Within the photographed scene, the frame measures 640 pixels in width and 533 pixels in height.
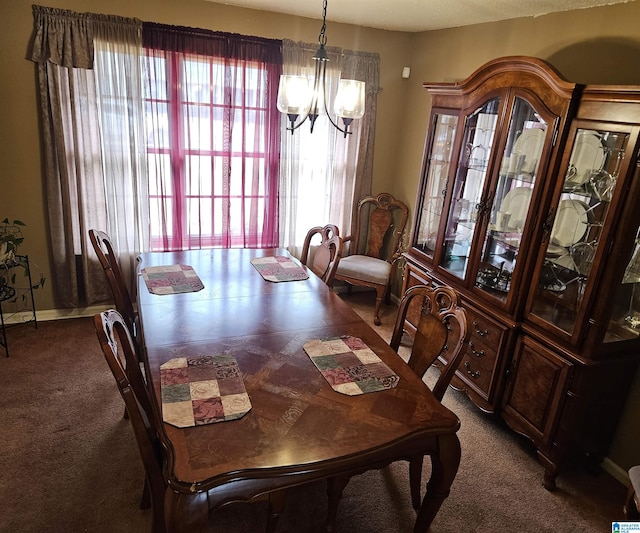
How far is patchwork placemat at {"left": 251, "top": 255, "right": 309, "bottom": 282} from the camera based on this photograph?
2730 millimetres

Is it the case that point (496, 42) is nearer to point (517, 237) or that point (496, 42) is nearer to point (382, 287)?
point (517, 237)

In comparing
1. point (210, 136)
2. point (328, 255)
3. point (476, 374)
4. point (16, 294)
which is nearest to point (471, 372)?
point (476, 374)

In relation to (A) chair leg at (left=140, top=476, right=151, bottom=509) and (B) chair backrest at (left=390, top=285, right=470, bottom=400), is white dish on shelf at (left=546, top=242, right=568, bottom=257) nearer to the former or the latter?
(B) chair backrest at (left=390, top=285, right=470, bottom=400)

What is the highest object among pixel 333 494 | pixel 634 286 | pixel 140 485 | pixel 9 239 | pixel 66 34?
pixel 66 34

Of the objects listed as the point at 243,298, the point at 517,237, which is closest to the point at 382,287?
the point at 517,237

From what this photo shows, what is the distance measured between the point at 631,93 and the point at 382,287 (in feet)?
7.69

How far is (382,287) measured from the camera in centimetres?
388

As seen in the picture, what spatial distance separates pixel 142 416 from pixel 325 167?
9.66 feet

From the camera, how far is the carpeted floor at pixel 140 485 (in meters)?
1.95

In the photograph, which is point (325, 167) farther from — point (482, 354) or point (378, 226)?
point (482, 354)

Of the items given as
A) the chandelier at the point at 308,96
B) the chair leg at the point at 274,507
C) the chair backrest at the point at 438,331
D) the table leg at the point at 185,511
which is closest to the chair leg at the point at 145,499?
the chair leg at the point at 274,507

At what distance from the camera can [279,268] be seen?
2.88 metres

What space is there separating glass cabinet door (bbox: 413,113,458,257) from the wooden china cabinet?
0.21 meters

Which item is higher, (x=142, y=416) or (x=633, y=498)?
(x=142, y=416)
